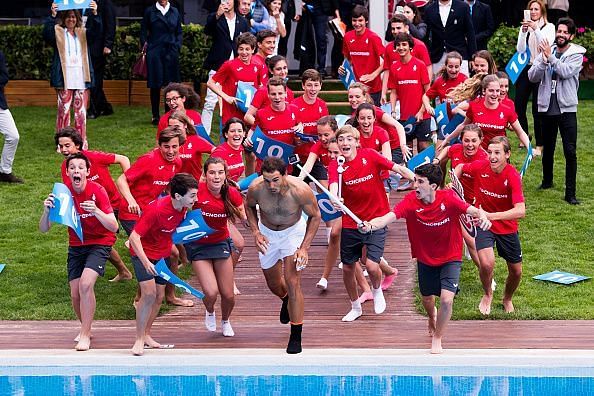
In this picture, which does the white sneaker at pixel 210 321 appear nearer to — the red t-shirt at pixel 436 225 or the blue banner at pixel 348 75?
the red t-shirt at pixel 436 225

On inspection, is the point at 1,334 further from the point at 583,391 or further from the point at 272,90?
the point at 583,391

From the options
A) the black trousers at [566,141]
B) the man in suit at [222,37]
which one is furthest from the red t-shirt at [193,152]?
the man in suit at [222,37]

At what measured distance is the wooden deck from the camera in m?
10.4

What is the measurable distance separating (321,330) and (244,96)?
4216 millimetres

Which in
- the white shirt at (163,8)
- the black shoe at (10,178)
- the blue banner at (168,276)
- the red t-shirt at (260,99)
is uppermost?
the white shirt at (163,8)

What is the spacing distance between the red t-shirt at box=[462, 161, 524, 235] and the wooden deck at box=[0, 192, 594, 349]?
2.88ft

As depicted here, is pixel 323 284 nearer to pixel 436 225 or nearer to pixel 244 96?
pixel 436 225

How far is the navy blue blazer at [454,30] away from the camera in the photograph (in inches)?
683

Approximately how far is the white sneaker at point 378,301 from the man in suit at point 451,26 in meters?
6.54

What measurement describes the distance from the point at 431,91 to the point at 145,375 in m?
6.26

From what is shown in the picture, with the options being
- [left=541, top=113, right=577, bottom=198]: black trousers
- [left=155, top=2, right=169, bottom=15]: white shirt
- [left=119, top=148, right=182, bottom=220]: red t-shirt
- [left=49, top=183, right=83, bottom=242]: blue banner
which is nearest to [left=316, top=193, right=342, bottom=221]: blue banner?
[left=119, top=148, right=182, bottom=220]: red t-shirt

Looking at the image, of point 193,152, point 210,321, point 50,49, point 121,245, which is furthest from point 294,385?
point 50,49

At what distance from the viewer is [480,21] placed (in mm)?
Result: 18219

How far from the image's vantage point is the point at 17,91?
2069cm
